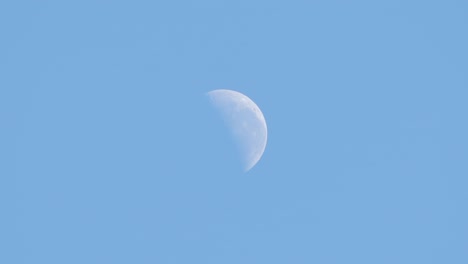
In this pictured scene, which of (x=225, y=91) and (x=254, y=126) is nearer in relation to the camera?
(x=254, y=126)

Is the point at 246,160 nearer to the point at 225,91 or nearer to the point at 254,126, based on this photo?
the point at 254,126

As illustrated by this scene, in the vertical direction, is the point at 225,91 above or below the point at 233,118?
above

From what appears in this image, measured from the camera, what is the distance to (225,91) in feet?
92.5

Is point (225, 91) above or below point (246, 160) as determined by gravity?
above

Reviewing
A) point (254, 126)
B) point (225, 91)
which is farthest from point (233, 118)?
point (225, 91)

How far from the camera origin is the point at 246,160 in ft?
86.0

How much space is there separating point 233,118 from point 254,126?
0.58 metres

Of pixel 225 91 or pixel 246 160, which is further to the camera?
pixel 225 91

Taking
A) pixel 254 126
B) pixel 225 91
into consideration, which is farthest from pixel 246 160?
pixel 225 91

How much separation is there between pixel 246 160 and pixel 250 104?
1.79m

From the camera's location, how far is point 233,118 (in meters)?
25.7

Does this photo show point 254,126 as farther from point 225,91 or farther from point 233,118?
point 225,91

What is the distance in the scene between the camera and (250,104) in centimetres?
2733

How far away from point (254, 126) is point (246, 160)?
2.94ft
